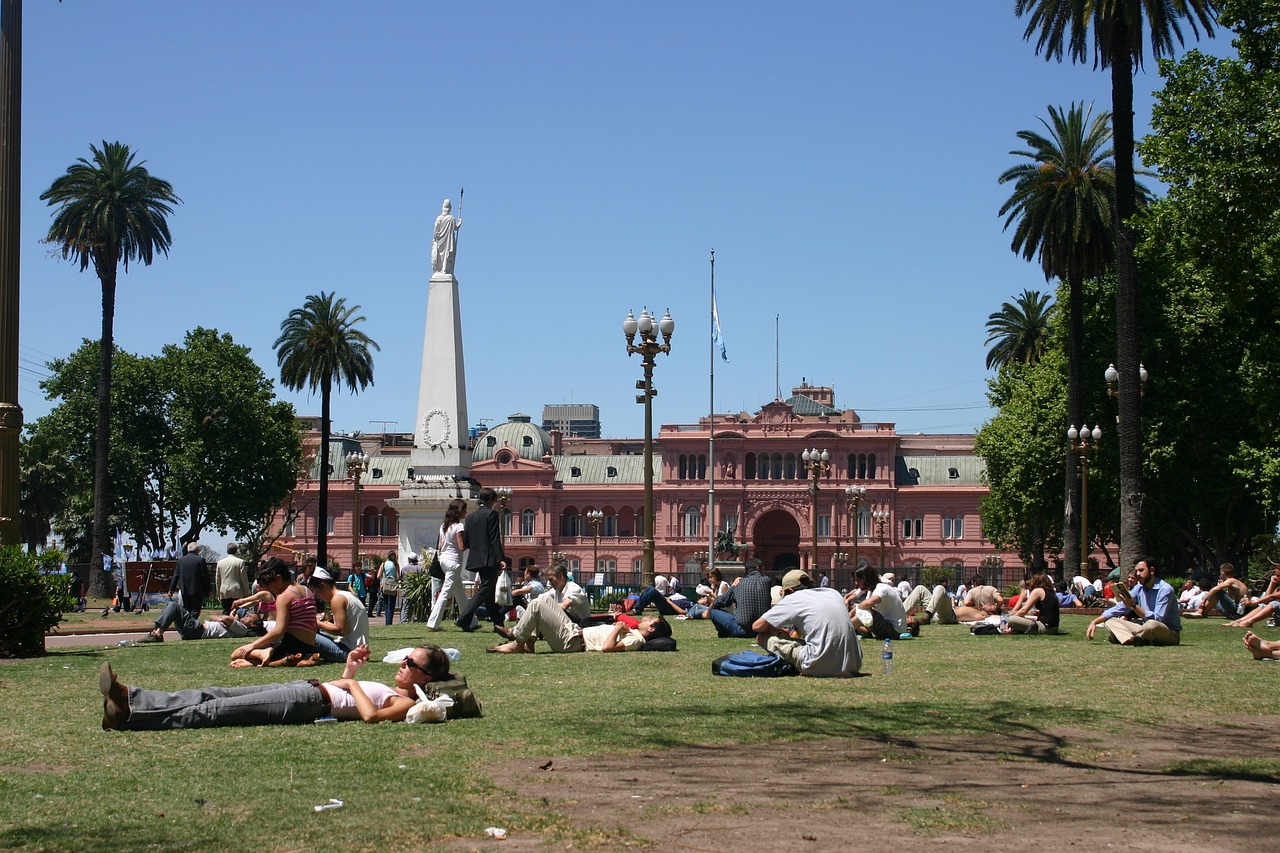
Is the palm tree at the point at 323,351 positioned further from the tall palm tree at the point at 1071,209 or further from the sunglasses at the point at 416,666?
the sunglasses at the point at 416,666

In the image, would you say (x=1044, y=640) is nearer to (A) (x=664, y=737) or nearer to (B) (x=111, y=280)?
(A) (x=664, y=737)

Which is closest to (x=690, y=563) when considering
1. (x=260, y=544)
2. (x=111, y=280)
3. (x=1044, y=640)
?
(x=260, y=544)

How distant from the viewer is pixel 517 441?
102875 millimetres

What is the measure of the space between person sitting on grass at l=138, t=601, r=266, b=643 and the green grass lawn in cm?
169

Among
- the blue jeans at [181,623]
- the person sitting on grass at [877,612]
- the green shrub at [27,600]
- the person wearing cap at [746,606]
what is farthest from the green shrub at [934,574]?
the green shrub at [27,600]

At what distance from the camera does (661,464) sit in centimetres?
9644

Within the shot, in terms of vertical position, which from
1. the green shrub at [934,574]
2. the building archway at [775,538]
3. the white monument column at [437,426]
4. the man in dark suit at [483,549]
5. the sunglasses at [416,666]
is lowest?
the green shrub at [934,574]

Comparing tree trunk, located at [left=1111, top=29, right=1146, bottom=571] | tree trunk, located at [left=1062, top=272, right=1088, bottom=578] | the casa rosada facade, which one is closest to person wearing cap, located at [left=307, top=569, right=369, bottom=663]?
tree trunk, located at [left=1111, top=29, right=1146, bottom=571]

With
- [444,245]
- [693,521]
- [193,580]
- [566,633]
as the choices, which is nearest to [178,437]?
[444,245]

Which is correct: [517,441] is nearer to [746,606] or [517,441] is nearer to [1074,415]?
[1074,415]

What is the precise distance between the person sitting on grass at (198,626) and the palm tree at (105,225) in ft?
110

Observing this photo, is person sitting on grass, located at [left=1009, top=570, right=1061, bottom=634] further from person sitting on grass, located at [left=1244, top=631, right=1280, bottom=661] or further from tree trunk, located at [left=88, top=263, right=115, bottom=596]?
tree trunk, located at [left=88, top=263, right=115, bottom=596]

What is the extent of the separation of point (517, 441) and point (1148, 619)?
87.7m

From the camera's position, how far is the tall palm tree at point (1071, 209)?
37719mm
